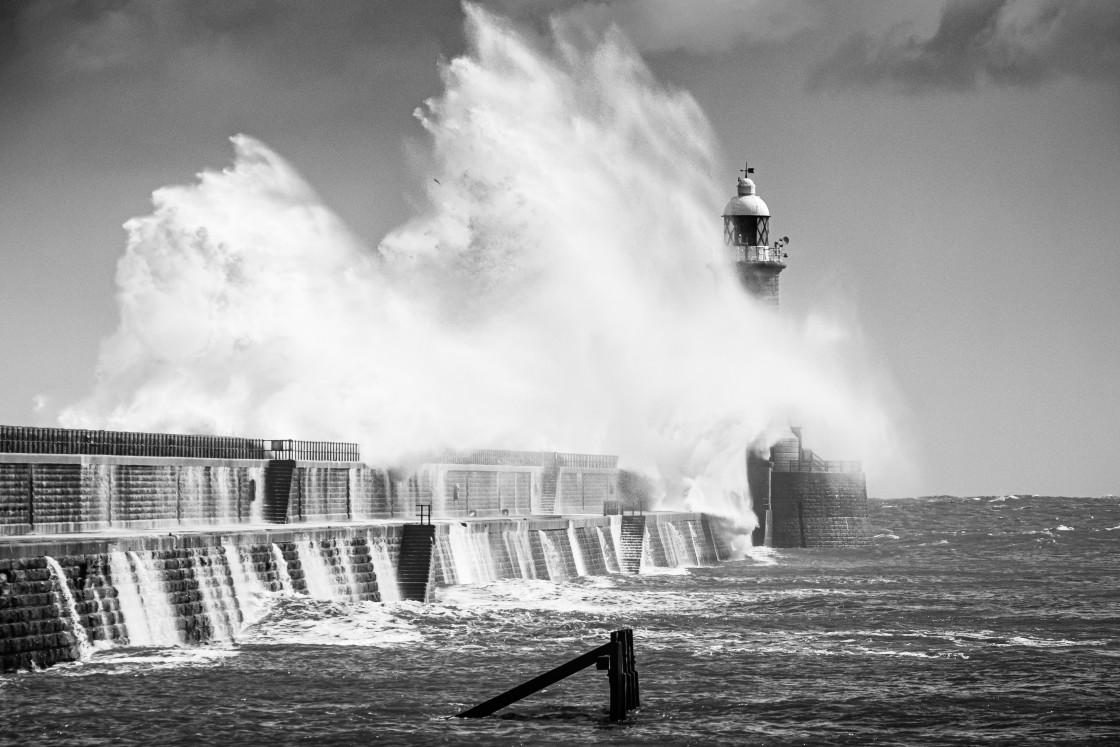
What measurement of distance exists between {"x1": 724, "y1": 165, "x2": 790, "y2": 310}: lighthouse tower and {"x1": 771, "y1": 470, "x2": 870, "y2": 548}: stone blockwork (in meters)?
7.23

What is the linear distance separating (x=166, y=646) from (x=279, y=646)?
1898 millimetres

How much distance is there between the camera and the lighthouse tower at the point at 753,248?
67.9 meters

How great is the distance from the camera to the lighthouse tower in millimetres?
67938

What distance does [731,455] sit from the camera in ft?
219

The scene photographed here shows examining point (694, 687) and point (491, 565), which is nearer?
point (694, 687)

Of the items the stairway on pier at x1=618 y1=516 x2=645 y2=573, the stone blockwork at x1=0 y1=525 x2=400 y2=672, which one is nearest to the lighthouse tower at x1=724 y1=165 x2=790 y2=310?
the stairway on pier at x1=618 y1=516 x2=645 y2=573

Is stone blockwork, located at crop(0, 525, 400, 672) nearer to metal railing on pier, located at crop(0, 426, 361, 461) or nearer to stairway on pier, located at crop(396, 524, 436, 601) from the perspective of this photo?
stairway on pier, located at crop(396, 524, 436, 601)

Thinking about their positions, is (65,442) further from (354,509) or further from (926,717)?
(926,717)

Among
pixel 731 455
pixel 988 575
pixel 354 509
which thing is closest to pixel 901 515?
pixel 731 455

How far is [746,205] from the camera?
6888cm

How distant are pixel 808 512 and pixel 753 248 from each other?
11.1 m

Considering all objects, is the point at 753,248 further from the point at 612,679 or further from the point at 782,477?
the point at 612,679

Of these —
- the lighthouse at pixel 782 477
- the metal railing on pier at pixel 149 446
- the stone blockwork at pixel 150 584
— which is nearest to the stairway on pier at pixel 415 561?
the stone blockwork at pixel 150 584

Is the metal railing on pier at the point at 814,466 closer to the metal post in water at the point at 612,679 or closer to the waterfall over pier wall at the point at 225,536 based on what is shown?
the waterfall over pier wall at the point at 225,536
